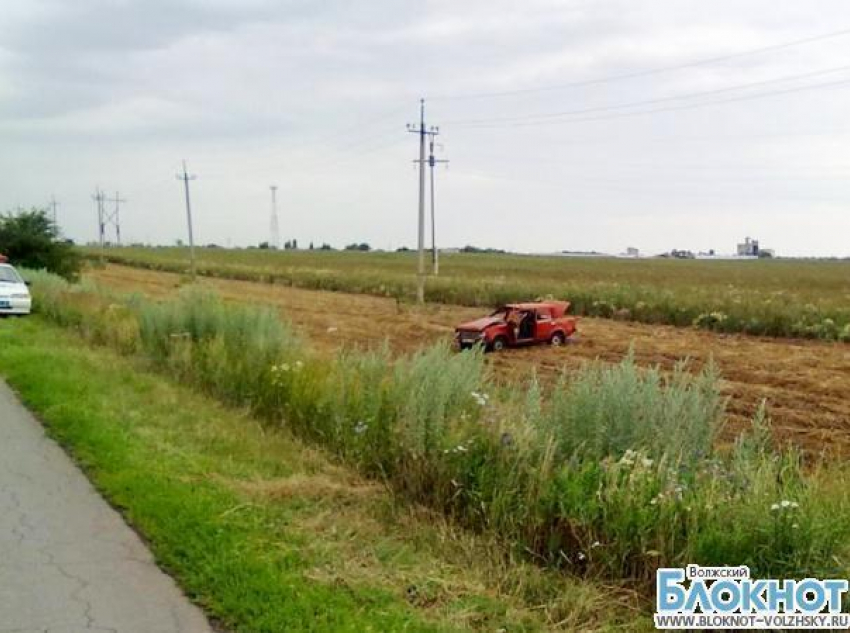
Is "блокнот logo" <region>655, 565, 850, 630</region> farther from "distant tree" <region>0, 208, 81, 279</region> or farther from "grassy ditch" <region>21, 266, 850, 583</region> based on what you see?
"distant tree" <region>0, 208, 81, 279</region>

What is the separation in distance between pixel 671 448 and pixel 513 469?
1.21 meters

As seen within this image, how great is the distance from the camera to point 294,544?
468 cm

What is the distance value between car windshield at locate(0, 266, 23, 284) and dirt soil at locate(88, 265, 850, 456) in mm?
6341

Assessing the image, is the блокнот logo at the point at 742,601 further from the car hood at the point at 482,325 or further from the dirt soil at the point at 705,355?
the car hood at the point at 482,325

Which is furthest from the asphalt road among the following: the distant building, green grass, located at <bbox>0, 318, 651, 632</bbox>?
the distant building

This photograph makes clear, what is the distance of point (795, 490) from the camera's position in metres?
4.25

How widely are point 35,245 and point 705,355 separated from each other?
3414 cm

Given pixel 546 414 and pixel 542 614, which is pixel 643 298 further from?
pixel 542 614

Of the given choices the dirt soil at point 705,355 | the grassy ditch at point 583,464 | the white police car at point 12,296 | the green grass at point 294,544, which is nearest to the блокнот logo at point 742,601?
the grassy ditch at point 583,464

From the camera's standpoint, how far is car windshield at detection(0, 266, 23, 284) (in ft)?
67.6

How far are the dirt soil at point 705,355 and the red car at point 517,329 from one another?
0.40 metres

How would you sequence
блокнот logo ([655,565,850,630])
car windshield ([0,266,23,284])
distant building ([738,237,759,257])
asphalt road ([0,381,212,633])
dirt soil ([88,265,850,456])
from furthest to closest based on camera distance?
distant building ([738,237,759,257]) → car windshield ([0,266,23,284]) → dirt soil ([88,265,850,456]) → asphalt road ([0,381,212,633]) → блокнот logo ([655,565,850,630])

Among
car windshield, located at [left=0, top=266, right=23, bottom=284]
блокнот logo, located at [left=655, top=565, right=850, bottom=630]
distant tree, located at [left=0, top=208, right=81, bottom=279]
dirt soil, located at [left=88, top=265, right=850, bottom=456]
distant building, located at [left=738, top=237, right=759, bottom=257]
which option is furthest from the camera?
distant building, located at [left=738, top=237, right=759, bottom=257]

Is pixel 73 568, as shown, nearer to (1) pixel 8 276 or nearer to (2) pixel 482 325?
(2) pixel 482 325
